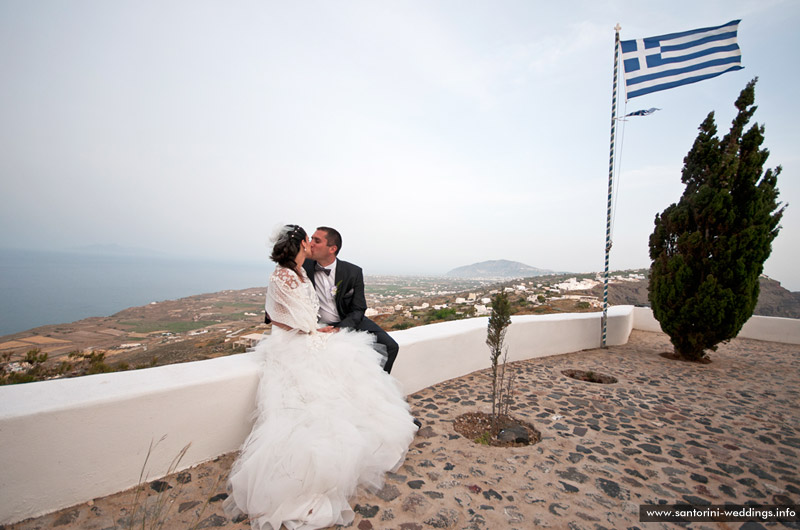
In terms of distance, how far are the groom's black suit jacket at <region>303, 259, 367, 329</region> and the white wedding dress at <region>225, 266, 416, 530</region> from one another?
260 mm

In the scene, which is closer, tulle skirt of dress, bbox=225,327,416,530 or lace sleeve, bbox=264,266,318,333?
tulle skirt of dress, bbox=225,327,416,530

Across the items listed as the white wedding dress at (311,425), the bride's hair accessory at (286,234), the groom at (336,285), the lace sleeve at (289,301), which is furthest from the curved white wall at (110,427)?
the bride's hair accessory at (286,234)

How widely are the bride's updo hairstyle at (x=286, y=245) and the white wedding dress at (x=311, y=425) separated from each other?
9cm

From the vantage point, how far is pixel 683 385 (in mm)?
4762

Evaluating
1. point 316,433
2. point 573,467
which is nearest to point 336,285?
point 316,433

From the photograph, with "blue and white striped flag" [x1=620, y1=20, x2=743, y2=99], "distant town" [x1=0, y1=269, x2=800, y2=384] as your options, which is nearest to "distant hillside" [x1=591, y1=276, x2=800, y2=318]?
"distant town" [x1=0, y1=269, x2=800, y2=384]

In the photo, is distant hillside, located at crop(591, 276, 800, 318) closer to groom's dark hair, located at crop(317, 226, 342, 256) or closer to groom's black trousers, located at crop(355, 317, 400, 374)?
groom's black trousers, located at crop(355, 317, 400, 374)

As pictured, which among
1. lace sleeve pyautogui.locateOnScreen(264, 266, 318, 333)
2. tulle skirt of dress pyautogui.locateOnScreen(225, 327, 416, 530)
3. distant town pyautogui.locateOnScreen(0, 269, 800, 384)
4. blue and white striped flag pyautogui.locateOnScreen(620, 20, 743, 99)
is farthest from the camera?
blue and white striped flag pyautogui.locateOnScreen(620, 20, 743, 99)

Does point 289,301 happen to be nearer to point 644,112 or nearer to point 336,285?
point 336,285

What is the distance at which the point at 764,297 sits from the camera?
16.2 meters

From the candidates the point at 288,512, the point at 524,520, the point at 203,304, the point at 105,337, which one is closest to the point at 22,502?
Result: the point at 288,512

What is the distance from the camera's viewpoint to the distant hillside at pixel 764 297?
14.2 m

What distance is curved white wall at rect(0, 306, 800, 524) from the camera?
183cm

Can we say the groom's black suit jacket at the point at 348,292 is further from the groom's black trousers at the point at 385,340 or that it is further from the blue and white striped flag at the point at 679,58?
the blue and white striped flag at the point at 679,58
